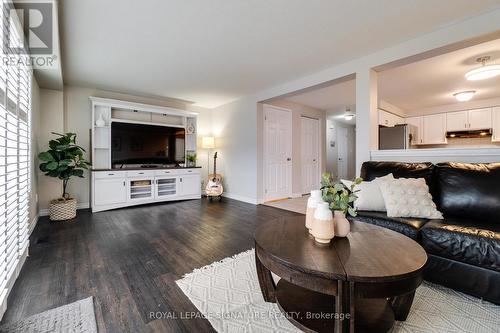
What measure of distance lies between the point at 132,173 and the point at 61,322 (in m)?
3.26

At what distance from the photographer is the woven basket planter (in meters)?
3.35

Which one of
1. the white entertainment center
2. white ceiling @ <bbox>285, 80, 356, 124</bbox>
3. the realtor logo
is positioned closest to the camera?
the realtor logo

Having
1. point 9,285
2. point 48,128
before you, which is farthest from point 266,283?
point 48,128

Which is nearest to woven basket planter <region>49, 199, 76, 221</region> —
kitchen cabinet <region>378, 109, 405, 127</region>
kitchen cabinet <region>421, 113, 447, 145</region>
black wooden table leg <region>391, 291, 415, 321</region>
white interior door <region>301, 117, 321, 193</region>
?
black wooden table leg <region>391, 291, 415, 321</region>

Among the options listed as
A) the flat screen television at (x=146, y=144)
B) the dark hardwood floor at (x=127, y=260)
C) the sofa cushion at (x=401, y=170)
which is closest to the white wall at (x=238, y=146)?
the flat screen television at (x=146, y=144)

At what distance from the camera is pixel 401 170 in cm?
238

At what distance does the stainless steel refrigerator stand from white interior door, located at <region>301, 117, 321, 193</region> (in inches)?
70.0

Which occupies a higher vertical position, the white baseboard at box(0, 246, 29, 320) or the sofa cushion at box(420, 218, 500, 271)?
the sofa cushion at box(420, 218, 500, 271)

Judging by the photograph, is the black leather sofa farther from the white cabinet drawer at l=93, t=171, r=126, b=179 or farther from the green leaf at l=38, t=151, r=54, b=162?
the green leaf at l=38, t=151, r=54, b=162

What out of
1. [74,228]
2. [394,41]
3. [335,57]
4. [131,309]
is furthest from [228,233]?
[394,41]

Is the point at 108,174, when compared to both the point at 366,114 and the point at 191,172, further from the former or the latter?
Result: the point at 366,114

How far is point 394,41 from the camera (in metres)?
2.58

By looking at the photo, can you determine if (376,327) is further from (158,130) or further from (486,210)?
(158,130)

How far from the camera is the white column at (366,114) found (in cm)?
284
